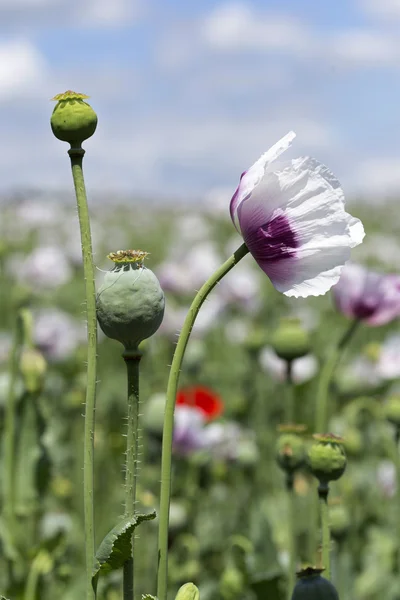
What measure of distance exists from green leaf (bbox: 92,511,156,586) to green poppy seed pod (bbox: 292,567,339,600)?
0.60ft

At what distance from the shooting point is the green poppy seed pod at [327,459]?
97 centimetres

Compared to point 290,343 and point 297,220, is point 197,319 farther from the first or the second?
point 297,220

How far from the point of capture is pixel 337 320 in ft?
17.0

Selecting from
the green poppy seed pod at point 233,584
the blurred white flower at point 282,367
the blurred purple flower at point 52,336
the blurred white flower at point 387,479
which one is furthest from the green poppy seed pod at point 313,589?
the blurred purple flower at point 52,336

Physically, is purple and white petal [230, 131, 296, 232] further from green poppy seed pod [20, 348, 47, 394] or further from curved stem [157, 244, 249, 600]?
green poppy seed pod [20, 348, 47, 394]

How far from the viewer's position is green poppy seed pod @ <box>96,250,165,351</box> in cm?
75

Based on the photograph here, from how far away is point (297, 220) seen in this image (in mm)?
780

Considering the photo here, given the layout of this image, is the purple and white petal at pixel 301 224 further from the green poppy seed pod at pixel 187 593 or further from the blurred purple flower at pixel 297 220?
the green poppy seed pod at pixel 187 593

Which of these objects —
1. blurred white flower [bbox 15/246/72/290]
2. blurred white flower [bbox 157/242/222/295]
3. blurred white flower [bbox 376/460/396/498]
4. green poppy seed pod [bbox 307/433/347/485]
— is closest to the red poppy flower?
blurred white flower [bbox 376/460/396/498]

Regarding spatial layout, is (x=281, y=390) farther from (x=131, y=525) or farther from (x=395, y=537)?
(x=131, y=525)

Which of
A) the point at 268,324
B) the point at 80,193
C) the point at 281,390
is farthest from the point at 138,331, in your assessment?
the point at 268,324

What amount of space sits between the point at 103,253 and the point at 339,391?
5.16 metres

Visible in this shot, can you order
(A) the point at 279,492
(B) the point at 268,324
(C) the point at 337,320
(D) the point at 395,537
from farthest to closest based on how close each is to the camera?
(C) the point at 337,320
(B) the point at 268,324
(A) the point at 279,492
(D) the point at 395,537

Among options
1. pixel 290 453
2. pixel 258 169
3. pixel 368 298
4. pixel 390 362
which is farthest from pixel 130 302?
pixel 390 362
